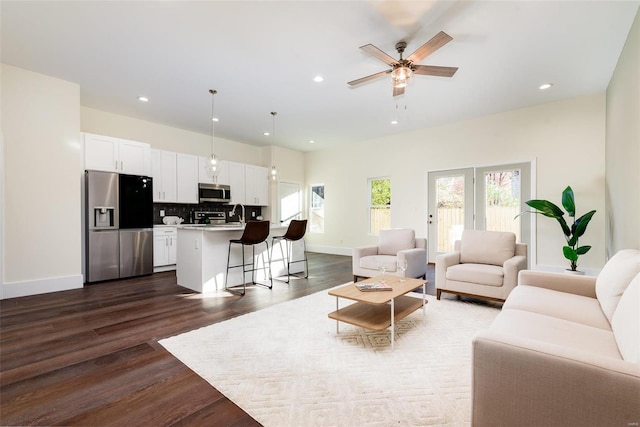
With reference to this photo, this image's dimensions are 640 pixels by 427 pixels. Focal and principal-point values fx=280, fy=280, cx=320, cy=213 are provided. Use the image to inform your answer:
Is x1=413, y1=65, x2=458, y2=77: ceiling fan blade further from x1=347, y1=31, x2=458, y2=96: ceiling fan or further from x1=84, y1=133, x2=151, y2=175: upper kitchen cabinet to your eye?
x1=84, y1=133, x2=151, y2=175: upper kitchen cabinet

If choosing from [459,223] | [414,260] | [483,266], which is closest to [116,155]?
[414,260]

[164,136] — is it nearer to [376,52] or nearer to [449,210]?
[376,52]

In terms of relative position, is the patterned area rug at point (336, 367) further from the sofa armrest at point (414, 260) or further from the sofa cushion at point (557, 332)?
the sofa armrest at point (414, 260)

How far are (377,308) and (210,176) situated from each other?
5.29m

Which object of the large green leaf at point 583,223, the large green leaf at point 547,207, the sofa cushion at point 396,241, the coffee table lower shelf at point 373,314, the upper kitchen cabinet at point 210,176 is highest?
the upper kitchen cabinet at point 210,176

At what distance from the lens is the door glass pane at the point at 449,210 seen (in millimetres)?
5898

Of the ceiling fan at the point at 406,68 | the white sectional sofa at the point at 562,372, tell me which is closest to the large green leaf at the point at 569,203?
the ceiling fan at the point at 406,68

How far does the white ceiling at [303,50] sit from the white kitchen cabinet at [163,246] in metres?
2.27

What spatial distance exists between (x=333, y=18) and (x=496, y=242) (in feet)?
10.6

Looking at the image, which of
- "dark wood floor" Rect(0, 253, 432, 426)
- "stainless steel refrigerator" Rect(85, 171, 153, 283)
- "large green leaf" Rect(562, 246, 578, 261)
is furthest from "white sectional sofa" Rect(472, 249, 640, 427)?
"stainless steel refrigerator" Rect(85, 171, 153, 283)

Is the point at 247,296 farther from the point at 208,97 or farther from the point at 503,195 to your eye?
the point at 503,195

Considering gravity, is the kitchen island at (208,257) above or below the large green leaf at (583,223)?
below

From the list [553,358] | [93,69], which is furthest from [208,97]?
[553,358]

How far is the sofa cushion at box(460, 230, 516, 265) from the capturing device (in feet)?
11.6
